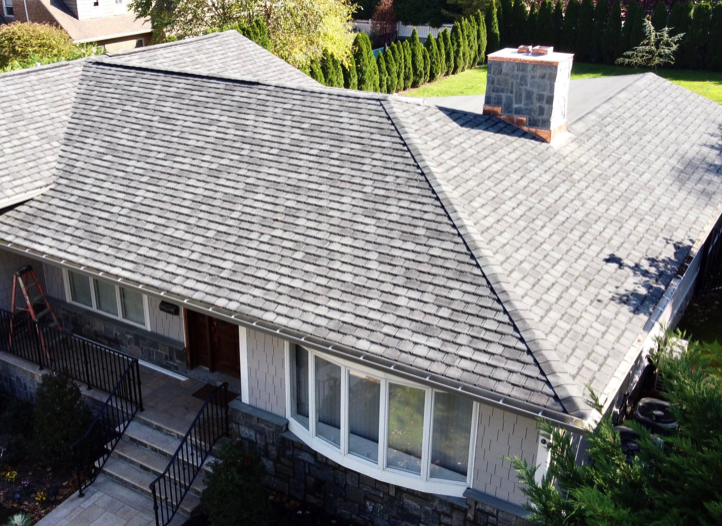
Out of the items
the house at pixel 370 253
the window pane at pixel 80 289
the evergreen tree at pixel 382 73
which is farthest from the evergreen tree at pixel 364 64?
the window pane at pixel 80 289

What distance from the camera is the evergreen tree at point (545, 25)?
33969 mm

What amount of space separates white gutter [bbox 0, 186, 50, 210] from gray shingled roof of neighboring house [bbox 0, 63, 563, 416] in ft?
0.50

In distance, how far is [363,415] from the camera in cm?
874

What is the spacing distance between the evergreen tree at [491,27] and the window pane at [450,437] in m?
29.6

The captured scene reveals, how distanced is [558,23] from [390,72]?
10.8 metres

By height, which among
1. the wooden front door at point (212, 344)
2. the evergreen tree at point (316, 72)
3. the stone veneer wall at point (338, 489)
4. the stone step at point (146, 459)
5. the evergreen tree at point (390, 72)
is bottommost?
the stone step at point (146, 459)

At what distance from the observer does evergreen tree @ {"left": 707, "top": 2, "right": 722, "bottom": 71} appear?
30.1m

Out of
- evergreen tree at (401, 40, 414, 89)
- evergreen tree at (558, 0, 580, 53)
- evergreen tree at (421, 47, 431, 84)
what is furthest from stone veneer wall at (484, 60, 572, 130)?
evergreen tree at (558, 0, 580, 53)

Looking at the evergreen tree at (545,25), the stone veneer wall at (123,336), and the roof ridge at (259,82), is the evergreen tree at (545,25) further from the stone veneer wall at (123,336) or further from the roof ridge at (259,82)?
the stone veneer wall at (123,336)

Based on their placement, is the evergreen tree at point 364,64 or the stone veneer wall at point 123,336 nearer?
the stone veneer wall at point 123,336

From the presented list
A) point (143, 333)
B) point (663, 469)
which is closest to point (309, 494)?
point (143, 333)

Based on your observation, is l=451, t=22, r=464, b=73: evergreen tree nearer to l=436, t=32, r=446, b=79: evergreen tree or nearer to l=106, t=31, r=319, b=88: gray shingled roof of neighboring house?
l=436, t=32, r=446, b=79: evergreen tree

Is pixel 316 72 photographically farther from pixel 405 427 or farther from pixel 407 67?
pixel 405 427

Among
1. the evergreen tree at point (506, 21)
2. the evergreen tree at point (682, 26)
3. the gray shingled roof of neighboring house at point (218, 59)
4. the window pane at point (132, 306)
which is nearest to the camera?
the window pane at point (132, 306)
